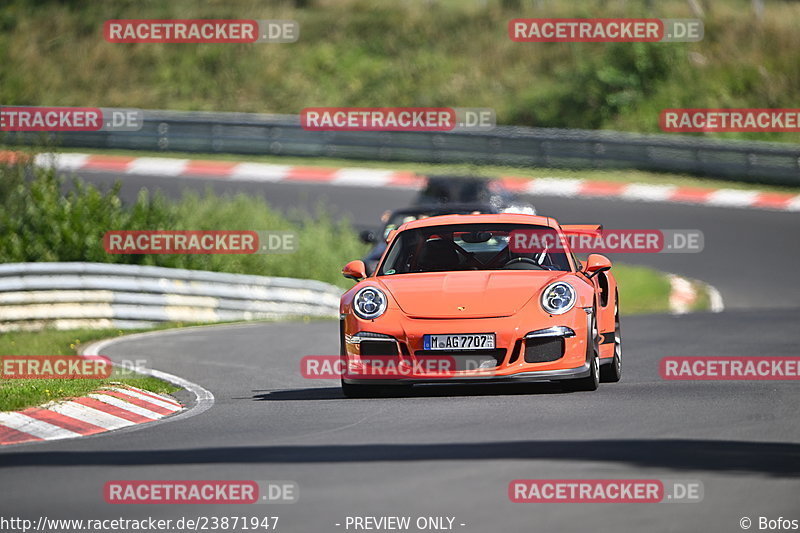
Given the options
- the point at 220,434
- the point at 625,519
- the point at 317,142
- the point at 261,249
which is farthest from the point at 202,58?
the point at 625,519

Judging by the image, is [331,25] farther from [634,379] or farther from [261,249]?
[634,379]

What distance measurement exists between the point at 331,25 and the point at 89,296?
82.9 ft

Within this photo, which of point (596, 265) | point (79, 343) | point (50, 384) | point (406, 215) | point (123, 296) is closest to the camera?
point (596, 265)

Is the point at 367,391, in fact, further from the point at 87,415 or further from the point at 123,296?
the point at 123,296

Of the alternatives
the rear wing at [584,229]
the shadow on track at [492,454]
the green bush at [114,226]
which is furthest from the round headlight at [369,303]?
the green bush at [114,226]

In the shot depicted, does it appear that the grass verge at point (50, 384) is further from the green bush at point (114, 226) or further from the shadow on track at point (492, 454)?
the green bush at point (114, 226)

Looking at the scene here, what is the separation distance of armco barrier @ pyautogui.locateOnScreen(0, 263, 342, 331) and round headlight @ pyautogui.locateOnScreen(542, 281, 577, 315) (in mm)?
10240

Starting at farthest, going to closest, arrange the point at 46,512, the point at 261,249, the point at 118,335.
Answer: the point at 261,249 → the point at 118,335 → the point at 46,512

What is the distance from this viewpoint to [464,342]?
10.1 meters

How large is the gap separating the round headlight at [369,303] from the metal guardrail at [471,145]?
20936 millimetres

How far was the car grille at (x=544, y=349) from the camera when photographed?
10078 millimetres

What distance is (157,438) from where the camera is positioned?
8.66 meters

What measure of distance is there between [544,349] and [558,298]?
15.5 inches

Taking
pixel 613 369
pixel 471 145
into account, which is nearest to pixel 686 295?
pixel 471 145
